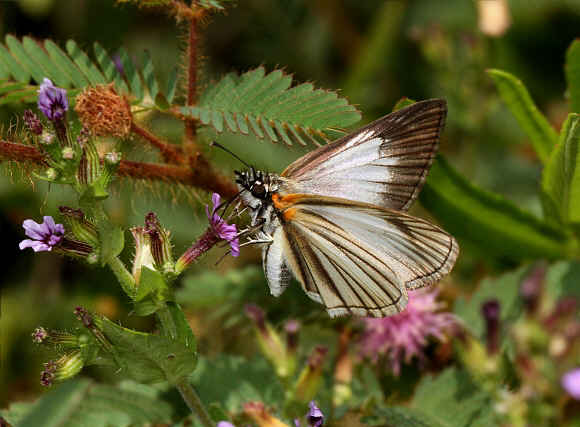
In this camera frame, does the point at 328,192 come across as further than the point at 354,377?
No

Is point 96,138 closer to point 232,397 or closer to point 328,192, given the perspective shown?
Answer: point 328,192

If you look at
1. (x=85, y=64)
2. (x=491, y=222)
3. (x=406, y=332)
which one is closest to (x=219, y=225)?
(x=85, y=64)

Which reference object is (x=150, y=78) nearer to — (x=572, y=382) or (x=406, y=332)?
(x=406, y=332)

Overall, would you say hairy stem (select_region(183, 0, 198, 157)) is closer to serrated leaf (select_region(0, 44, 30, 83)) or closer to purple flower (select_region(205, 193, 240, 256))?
purple flower (select_region(205, 193, 240, 256))

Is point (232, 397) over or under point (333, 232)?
under

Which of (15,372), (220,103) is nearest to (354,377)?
(220,103)

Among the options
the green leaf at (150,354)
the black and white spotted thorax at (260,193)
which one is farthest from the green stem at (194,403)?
the black and white spotted thorax at (260,193)
